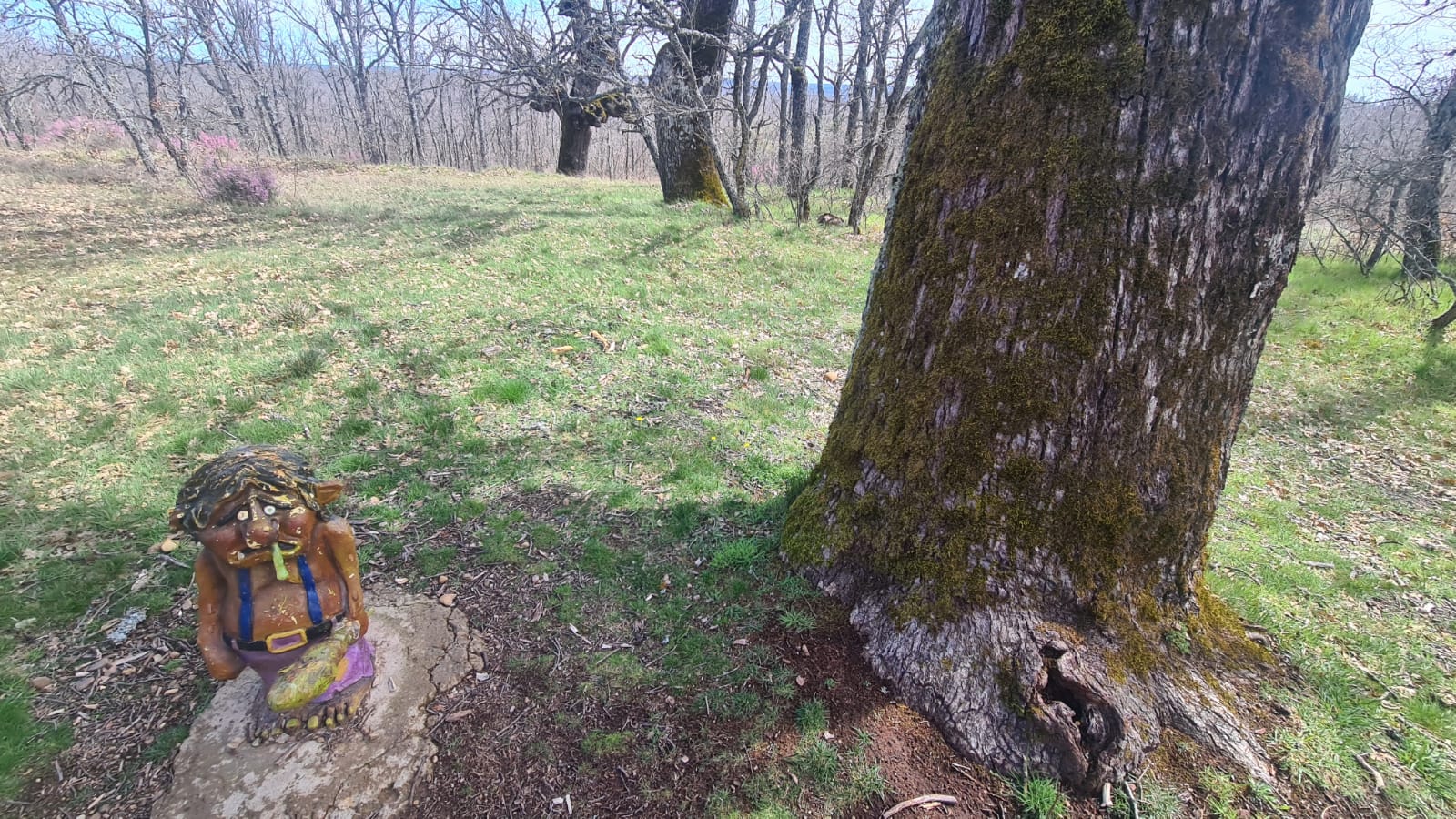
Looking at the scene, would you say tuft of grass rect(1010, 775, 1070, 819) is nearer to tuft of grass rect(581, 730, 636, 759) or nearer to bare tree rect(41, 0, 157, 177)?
tuft of grass rect(581, 730, 636, 759)

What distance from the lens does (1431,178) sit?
30.6 ft

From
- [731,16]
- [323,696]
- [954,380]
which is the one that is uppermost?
[731,16]

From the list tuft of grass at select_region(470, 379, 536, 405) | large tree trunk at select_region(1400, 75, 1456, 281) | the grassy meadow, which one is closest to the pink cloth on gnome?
the grassy meadow

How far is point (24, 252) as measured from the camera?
8898 millimetres

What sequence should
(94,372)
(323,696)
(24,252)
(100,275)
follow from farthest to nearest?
1. (24,252)
2. (100,275)
3. (94,372)
4. (323,696)

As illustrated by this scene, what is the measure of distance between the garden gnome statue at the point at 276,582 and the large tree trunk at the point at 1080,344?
87.3 inches

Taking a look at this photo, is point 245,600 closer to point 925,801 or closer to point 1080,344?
point 925,801

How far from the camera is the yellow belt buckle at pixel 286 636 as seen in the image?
2309 millimetres

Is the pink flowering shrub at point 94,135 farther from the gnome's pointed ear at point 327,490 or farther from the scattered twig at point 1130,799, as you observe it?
the scattered twig at point 1130,799

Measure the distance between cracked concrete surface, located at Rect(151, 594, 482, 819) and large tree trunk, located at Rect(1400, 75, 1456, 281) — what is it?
13.7 meters

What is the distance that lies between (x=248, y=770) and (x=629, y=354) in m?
4.73

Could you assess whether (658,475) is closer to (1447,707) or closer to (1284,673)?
(1284,673)

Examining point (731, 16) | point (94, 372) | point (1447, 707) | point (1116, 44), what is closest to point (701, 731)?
point (1116, 44)

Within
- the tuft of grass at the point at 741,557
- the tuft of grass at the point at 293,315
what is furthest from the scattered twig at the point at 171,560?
the tuft of grass at the point at 293,315
